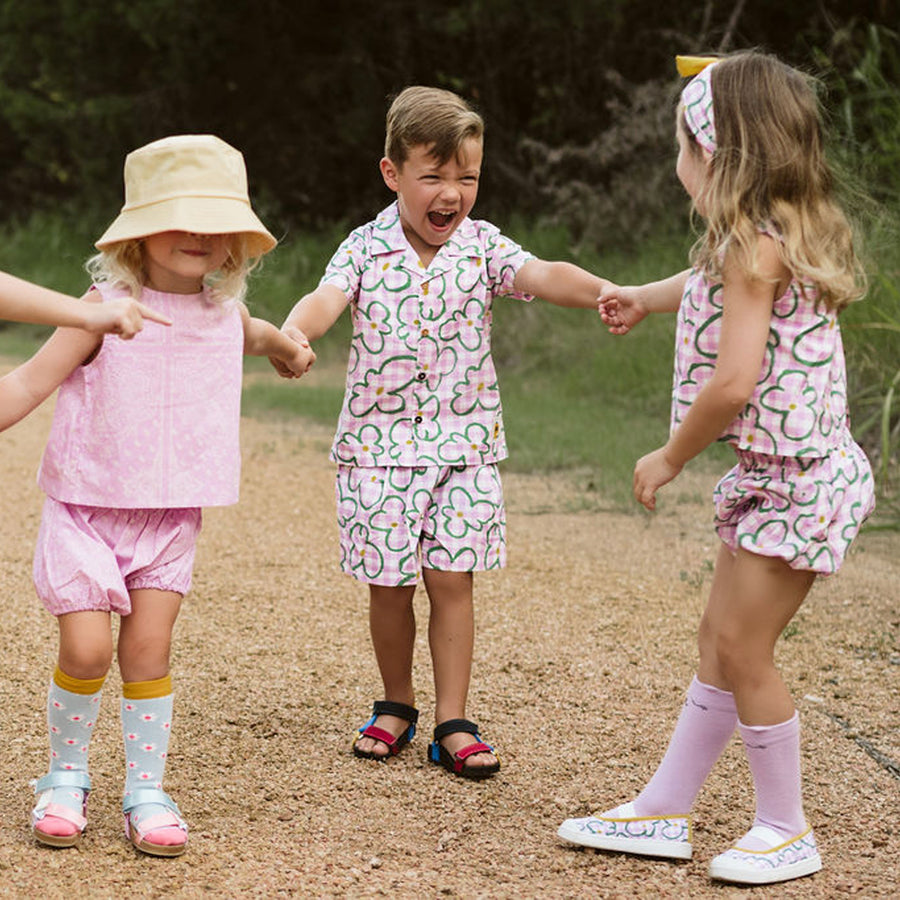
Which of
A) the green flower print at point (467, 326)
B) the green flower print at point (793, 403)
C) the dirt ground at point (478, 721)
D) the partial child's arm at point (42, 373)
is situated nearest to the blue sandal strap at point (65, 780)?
the dirt ground at point (478, 721)

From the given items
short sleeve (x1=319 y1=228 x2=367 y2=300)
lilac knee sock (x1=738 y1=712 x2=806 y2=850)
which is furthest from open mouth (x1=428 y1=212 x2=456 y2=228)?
lilac knee sock (x1=738 y1=712 x2=806 y2=850)

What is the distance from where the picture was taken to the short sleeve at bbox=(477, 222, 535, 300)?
3.59 meters

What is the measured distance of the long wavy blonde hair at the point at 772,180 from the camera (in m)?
2.72

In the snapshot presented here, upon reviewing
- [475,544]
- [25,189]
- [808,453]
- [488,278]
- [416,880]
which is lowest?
[416,880]

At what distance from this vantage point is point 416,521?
11.6 ft

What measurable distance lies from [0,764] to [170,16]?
12.9 metres

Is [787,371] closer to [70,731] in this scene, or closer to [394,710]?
[394,710]

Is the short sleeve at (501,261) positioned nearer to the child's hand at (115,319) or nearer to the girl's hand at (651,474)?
the girl's hand at (651,474)

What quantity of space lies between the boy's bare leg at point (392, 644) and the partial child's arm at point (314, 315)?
0.58 metres

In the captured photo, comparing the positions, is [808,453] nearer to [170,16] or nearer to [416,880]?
[416,880]

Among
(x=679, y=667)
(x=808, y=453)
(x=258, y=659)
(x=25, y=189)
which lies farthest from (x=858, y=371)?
(x=25, y=189)

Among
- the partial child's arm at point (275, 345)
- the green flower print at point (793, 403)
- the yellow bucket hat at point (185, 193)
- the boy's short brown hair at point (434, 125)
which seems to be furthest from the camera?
the boy's short brown hair at point (434, 125)

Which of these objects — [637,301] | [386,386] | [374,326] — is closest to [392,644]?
[386,386]

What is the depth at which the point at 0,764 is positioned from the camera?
11.2ft
